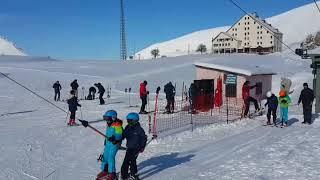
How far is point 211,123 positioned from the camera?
61.3 feet

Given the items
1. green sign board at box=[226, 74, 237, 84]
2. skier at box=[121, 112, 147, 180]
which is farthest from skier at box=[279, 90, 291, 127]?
skier at box=[121, 112, 147, 180]

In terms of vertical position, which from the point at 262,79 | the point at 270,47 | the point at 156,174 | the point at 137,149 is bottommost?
the point at 156,174

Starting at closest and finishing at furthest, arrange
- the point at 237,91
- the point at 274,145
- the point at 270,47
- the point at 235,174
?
the point at 235,174
the point at 274,145
the point at 237,91
the point at 270,47

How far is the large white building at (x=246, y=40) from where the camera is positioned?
126125 mm

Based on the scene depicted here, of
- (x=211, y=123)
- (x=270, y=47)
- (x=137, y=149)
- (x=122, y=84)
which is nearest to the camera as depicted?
(x=137, y=149)

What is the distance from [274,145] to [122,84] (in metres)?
33.7

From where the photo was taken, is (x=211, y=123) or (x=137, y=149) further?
(x=211, y=123)

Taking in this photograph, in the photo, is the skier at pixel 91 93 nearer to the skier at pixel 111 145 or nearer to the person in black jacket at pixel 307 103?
the person in black jacket at pixel 307 103

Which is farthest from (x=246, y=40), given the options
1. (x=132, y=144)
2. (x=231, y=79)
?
(x=132, y=144)

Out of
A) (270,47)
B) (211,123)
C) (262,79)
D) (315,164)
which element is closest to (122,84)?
(262,79)

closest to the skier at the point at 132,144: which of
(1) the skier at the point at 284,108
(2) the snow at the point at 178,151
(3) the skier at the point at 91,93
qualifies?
(2) the snow at the point at 178,151

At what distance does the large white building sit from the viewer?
126125 millimetres

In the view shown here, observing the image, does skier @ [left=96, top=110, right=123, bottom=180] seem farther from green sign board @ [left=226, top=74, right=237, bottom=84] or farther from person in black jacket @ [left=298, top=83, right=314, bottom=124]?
green sign board @ [left=226, top=74, right=237, bottom=84]

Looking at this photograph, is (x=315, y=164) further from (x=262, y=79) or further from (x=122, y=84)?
(x=122, y=84)
